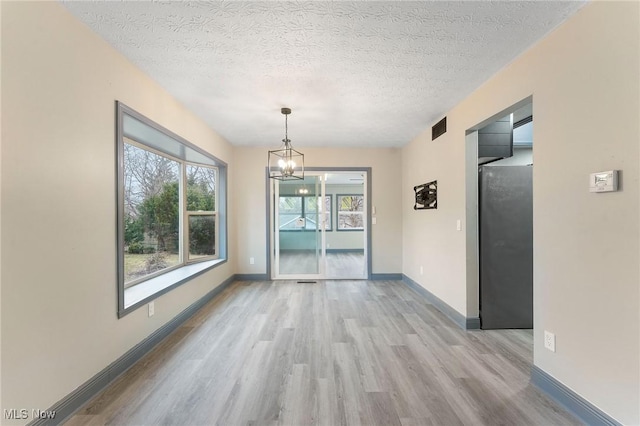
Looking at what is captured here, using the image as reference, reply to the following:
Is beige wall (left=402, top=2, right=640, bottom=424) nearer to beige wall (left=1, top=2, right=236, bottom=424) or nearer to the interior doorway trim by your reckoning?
the interior doorway trim

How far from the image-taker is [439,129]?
343 centimetres

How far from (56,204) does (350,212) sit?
7850 millimetres

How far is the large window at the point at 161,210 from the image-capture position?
233 centimetres

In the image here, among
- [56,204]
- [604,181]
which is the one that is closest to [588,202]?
[604,181]

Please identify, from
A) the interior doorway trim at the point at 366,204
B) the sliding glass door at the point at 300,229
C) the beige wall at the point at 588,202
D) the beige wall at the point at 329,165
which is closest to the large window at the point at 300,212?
the sliding glass door at the point at 300,229

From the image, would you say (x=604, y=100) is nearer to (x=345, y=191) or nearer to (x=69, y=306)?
(x=69, y=306)

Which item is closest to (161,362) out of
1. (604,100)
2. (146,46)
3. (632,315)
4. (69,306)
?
(69,306)

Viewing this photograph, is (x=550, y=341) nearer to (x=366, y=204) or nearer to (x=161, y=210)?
(x=366, y=204)

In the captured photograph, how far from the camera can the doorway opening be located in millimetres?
2863

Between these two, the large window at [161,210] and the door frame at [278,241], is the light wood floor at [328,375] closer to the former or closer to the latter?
the large window at [161,210]

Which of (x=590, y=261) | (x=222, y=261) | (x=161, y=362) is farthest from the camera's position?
(x=222, y=261)

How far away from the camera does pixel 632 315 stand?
1.35m

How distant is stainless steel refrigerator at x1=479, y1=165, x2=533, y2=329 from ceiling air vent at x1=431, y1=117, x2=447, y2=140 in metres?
0.73

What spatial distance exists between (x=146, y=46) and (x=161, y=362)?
2.48 meters
